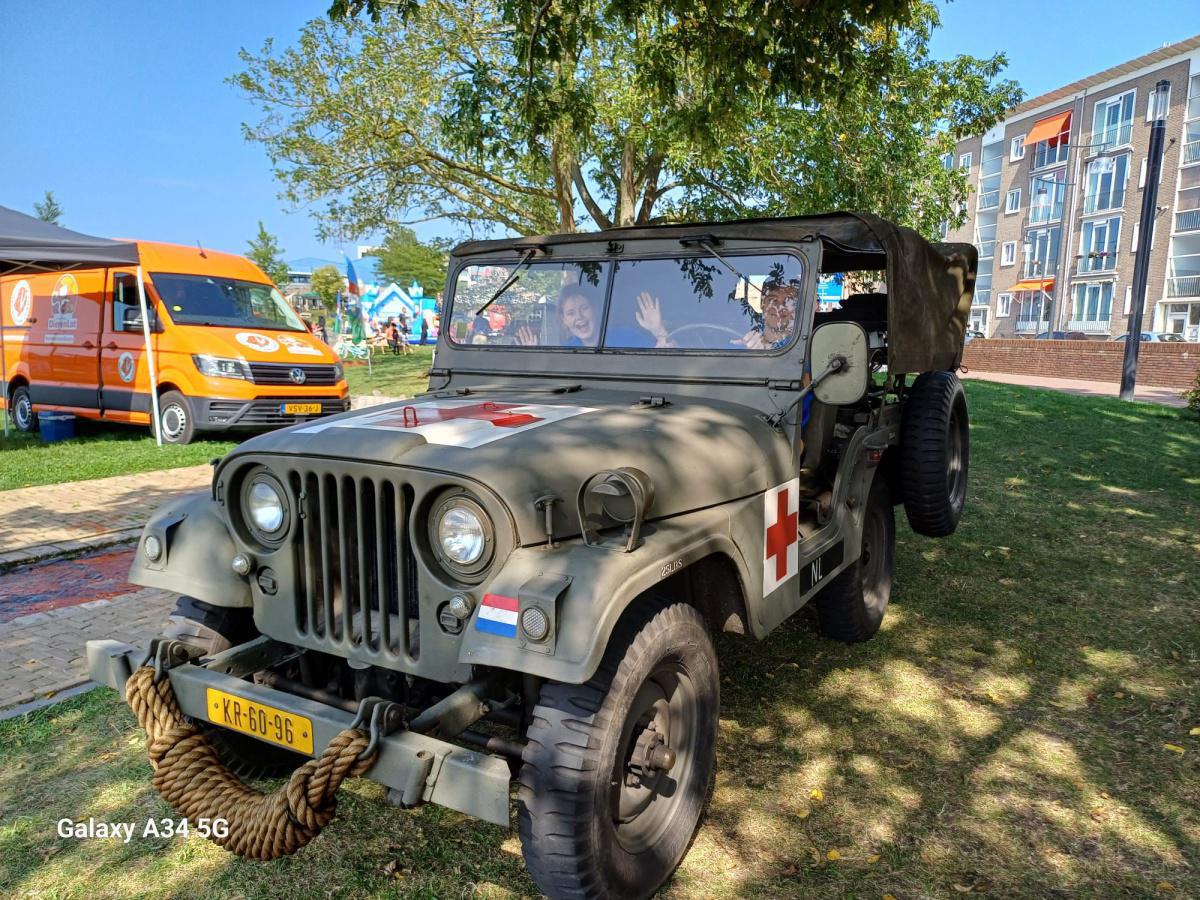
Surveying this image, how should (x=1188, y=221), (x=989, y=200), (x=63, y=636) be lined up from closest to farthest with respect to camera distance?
(x=63, y=636) → (x=1188, y=221) → (x=989, y=200)

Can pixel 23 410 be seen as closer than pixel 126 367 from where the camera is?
No

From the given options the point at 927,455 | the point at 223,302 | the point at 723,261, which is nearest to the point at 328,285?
the point at 223,302

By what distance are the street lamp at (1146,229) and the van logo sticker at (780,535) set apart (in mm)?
14534

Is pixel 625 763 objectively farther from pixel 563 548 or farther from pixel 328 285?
pixel 328 285

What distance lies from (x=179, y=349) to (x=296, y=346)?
135 cm

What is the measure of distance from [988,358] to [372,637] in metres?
25.8

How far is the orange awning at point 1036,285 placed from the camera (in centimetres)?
4162

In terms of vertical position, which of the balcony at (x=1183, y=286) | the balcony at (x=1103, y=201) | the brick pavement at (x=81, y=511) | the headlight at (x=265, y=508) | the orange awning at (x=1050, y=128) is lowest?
the brick pavement at (x=81, y=511)

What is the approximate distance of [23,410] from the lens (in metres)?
12.2

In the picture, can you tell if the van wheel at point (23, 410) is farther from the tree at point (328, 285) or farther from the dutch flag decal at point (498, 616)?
the tree at point (328, 285)

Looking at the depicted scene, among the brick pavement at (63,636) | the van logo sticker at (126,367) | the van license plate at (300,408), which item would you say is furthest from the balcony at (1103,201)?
the brick pavement at (63,636)

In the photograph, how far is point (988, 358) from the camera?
2511cm

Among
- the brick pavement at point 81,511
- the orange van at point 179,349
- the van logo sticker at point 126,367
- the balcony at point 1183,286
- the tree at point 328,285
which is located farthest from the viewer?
the tree at point 328,285

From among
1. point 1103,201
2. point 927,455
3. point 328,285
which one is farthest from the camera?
point 328,285
